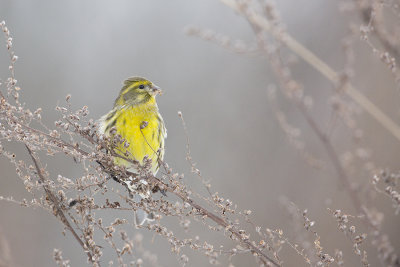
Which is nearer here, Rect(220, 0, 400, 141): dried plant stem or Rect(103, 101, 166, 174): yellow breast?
Rect(220, 0, 400, 141): dried plant stem

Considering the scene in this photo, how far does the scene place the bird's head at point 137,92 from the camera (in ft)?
12.3

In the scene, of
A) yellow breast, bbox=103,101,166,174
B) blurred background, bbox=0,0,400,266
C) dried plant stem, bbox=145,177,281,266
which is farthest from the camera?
blurred background, bbox=0,0,400,266

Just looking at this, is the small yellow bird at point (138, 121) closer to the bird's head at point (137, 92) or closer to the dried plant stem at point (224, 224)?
the bird's head at point (137, 92)

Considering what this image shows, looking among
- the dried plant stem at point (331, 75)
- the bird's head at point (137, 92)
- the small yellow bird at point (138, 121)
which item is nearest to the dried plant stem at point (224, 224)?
the dried plant stem at point (331, 75)

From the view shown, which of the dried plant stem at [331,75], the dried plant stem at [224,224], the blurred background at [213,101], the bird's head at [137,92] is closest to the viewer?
the dried plant stem at [224,224]

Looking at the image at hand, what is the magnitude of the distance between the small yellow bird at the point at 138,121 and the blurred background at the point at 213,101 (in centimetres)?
201

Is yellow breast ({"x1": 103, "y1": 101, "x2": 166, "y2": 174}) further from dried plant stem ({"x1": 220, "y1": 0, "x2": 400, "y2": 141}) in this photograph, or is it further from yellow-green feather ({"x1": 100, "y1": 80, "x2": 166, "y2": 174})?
dried plant stem ({"x1": 220, "y1": 0, "x2": 400, "y2": 141})

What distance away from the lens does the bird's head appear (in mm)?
3762

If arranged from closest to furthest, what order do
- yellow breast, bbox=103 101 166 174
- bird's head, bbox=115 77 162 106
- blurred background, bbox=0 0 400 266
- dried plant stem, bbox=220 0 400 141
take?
1. dried plant stem, bbox=220 0 400 141
2. yellow breast, bbox=103 101 166 174
3. bird's head, bbox=115 77 162 106
4. blurred background, bbox=0 0 400 266

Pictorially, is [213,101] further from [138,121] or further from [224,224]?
[224,224]

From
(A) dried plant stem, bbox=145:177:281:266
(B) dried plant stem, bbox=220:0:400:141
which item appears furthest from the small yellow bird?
(A) dried plant stem, bbox=145:177:281:266

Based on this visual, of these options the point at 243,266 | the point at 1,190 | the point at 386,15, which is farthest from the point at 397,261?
the point at 1,190

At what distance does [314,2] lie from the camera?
766 centimetres

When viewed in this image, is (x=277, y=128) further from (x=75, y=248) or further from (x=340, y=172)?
(x=340, y=172)
